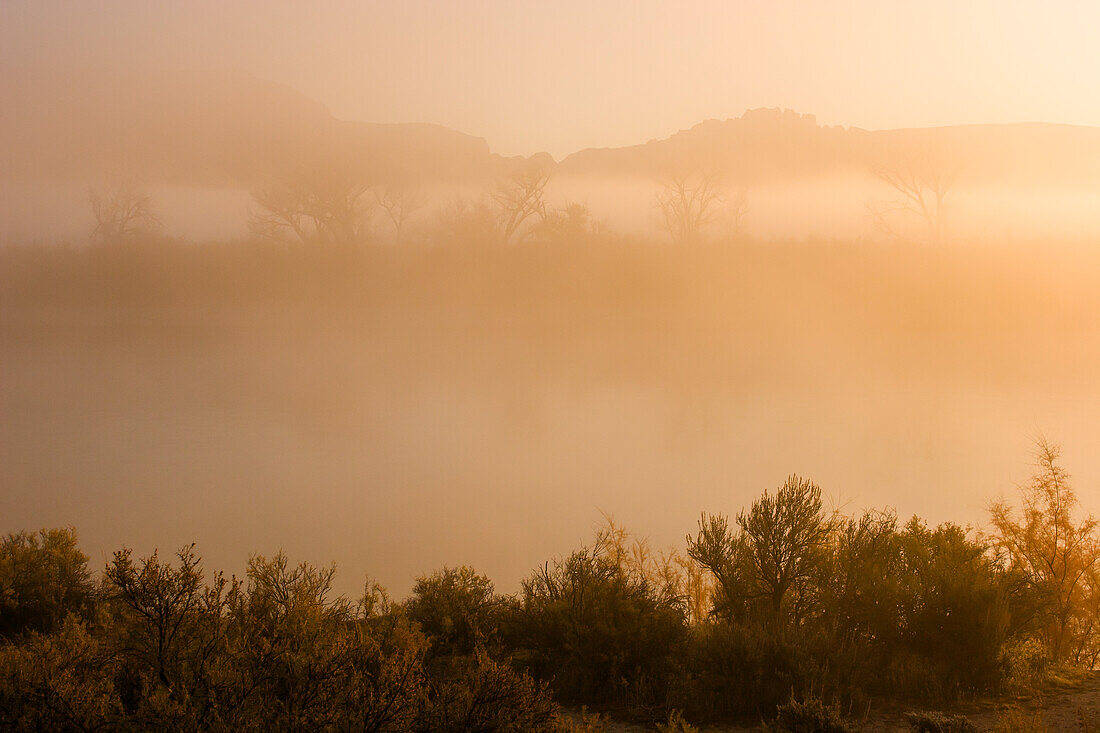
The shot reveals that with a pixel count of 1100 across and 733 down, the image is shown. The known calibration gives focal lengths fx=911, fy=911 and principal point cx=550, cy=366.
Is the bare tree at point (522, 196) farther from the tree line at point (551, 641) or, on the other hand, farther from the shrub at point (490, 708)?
the shrub at point (490, 708)

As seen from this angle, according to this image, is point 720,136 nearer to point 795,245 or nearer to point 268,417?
point 795,245

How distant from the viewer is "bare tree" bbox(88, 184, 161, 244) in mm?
57500

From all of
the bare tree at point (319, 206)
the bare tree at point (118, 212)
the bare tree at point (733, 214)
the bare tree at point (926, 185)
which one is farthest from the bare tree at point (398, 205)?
the bare tree at point (926, 185)

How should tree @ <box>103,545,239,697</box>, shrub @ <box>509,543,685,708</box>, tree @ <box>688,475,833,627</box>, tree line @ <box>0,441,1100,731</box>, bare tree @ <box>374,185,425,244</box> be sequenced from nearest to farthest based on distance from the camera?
tree line @ <box>0,441,1100,731</box> → tree @ <box>103,545,239,697</box> → shrub @ <box>509,543,685,708</box> → tree @ <box>688,475,833,627</box> → bare tree @ <box>374,185,425,244</box>

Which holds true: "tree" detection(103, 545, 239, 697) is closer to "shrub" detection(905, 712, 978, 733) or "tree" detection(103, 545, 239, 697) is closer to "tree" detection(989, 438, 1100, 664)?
"shrub" detection(905, 712, 978, 733)

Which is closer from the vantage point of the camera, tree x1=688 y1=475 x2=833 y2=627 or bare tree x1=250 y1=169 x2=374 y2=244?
tree x1=688 y1=475 x2=833 y2=627

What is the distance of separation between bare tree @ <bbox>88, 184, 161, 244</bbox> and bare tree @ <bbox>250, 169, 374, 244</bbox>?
6761mm

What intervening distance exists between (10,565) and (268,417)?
3365cm

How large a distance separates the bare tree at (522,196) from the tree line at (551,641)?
141 feet

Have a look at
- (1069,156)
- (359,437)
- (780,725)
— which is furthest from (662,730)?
(1069,156)

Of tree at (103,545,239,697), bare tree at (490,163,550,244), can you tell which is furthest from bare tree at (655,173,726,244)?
tree at (103,545,239,697)

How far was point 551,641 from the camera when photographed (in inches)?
410

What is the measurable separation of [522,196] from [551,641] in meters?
46.2

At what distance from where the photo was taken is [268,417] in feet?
146
